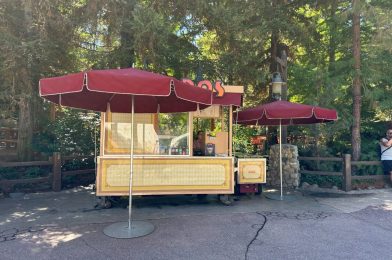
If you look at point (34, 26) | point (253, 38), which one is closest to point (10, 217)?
point (34, 26)

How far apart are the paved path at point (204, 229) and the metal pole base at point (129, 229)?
0.13 meters

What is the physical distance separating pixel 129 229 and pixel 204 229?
3.97ft

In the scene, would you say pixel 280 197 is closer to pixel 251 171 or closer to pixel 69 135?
pixel 251 171

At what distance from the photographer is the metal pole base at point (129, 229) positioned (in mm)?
4816

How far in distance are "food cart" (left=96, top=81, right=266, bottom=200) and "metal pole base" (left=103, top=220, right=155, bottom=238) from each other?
113 centimetres

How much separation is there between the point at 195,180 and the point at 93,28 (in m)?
5.58

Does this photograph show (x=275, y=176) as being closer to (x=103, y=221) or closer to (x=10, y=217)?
(x=103, y=221)

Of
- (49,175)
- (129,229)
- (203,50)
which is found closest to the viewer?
(129,229)

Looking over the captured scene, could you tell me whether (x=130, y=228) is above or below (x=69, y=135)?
below

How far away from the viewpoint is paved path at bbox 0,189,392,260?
421cm

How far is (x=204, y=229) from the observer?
520cm

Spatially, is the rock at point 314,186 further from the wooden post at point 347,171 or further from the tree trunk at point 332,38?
the tree trunk at point 332,38

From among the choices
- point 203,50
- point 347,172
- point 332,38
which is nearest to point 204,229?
point 347,172

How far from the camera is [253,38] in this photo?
9.84 meters
